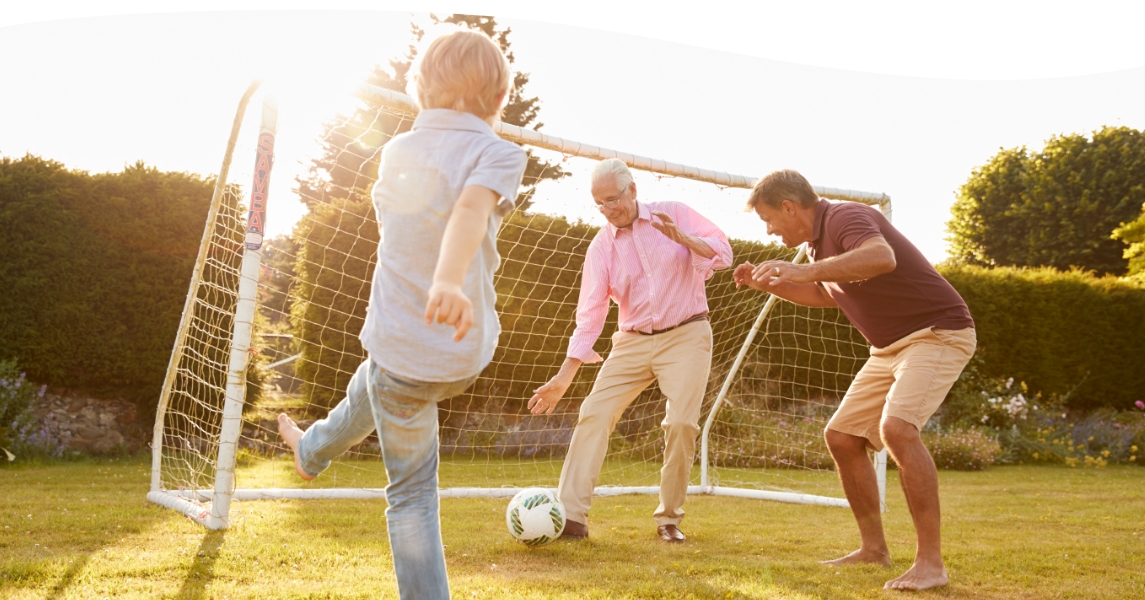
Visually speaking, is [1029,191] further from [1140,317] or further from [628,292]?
[628,292]

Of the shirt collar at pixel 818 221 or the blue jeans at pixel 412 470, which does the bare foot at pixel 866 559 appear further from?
the blue jeans at pixel 412 470

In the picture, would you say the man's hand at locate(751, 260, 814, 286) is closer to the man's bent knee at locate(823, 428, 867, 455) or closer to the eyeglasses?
the man's bent knee at locate(823, 428, 867, 455)

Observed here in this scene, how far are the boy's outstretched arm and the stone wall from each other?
270 inches

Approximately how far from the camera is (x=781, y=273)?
3135mm

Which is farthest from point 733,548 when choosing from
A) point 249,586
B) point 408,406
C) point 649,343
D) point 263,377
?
point 263,377

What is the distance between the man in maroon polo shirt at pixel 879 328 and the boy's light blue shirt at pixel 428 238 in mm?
1589

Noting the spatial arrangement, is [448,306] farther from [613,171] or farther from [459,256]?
[613,171]

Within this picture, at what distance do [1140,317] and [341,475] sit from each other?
37.3 feet

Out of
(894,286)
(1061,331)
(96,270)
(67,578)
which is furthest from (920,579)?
(1061,331)

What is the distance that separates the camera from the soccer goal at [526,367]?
5672mm

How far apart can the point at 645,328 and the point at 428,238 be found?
246 centimetres

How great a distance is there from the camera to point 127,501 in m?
4.72

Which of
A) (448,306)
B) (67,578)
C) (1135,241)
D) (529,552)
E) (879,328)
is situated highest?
(1135,241)

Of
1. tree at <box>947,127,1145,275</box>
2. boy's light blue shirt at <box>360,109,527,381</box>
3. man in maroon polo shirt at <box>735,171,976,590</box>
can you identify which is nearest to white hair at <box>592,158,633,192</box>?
man in maroon polo shirt at <box>735,171,976,590</box>
